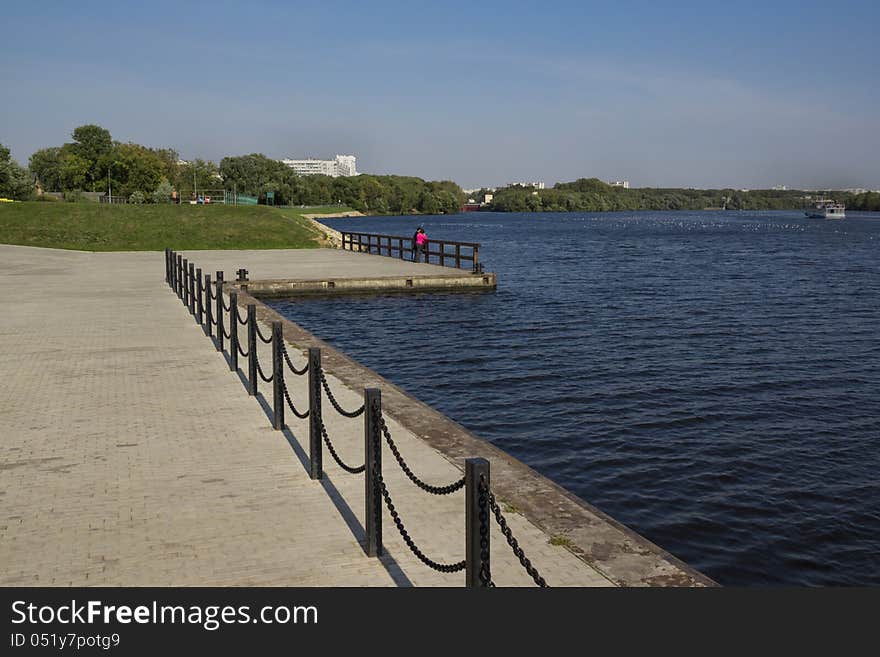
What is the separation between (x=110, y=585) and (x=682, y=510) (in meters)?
6.63

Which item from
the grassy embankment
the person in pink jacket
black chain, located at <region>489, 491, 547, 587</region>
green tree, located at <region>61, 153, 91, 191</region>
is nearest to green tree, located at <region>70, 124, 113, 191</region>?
green tree, located at <region>61, 153, 91, 191</region>

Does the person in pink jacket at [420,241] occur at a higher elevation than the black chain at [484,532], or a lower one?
higher

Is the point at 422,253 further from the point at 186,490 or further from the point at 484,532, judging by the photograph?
the point at 484,532

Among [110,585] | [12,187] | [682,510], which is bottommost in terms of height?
[682,510]

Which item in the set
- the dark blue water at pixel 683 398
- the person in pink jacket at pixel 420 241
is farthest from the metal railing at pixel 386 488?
the person in pink jacket at pixel 420 241

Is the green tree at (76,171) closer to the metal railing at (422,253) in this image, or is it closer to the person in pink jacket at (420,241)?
the metal railing at (422,253)

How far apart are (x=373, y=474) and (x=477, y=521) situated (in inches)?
72.4

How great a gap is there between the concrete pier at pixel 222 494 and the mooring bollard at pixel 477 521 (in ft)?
2.64

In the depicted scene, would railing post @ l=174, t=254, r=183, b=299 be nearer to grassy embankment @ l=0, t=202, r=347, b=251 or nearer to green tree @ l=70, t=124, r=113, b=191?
grassy embankment @ l=0, t=202, r=347, b=251

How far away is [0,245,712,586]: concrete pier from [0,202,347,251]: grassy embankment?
38.1 meters

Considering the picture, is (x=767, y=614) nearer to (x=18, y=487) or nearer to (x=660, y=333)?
(x=18, y=487)

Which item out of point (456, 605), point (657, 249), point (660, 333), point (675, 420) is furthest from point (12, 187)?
point (456, 605)

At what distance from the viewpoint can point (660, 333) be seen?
78.7ft

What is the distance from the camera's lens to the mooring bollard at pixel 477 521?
16.7 ft
